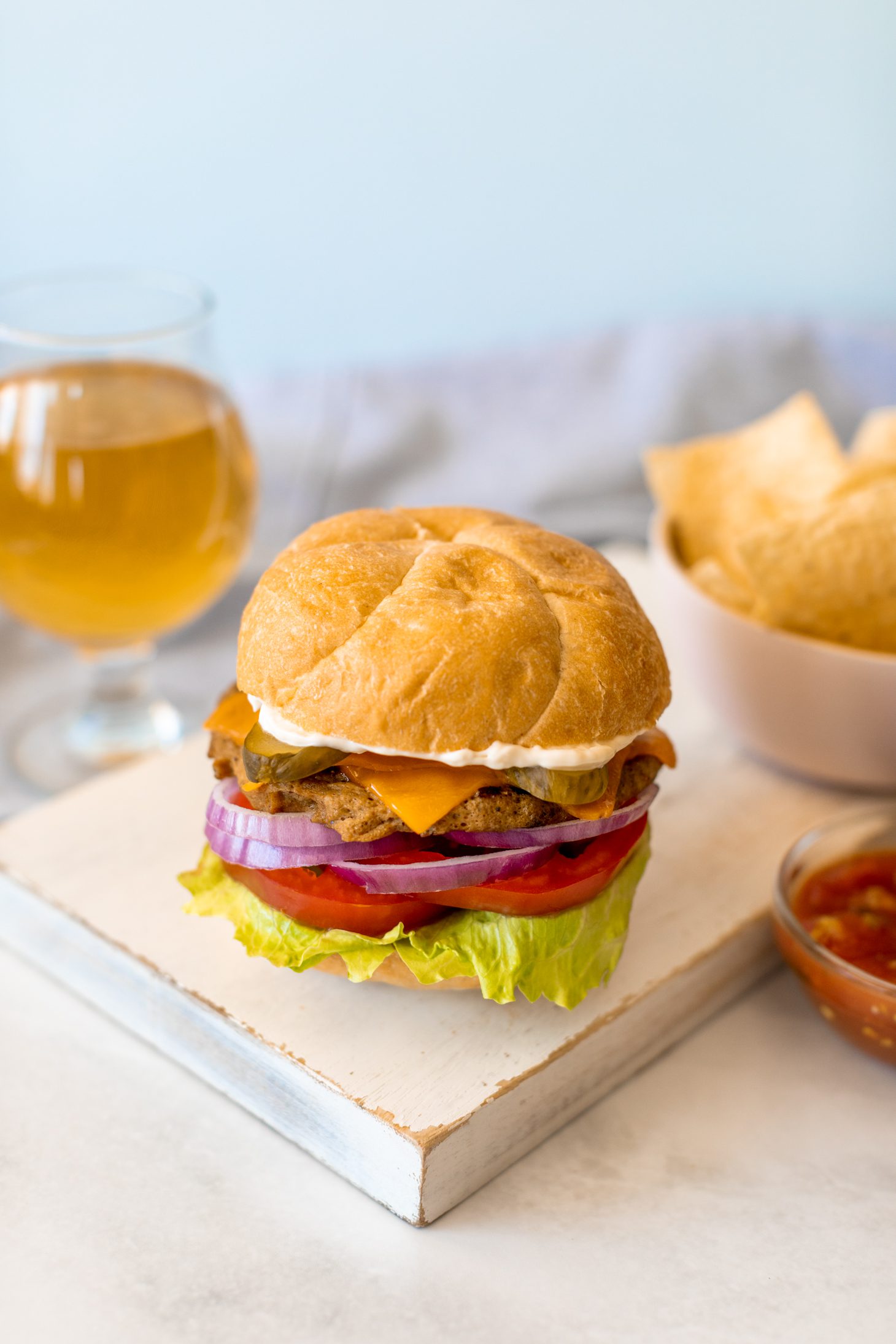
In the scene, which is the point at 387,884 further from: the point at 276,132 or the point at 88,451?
the point at 276,132

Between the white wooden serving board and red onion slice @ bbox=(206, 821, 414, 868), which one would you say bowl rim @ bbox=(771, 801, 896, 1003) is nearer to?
the white wooden serving board

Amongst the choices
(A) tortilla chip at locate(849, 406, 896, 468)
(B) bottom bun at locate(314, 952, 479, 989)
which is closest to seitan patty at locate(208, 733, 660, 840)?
(B) bottom bun at locate(314, 952, 479, 989)

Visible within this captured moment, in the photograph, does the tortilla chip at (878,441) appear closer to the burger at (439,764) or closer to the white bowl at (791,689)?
the white bowl at (791,689)

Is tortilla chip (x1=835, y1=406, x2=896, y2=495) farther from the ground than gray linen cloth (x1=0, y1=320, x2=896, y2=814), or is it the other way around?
tortilla chip (x1=835, y1=406, x2=896, y2=495)

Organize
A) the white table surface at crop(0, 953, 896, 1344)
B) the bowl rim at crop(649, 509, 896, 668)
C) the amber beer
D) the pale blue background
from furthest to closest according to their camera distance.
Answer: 1. the pale blue background
2. the amber beer
3. the bowl rim at crop(649, 509, 896, 668)
4. the white table surface at crop(0, 953, 896, 1344)

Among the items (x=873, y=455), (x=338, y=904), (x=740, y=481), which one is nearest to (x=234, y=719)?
(x=338, y=904)

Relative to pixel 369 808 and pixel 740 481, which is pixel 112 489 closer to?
pixel 369 808

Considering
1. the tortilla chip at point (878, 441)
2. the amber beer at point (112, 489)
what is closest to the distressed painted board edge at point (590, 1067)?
the tortilla chip at point (878, 441)
